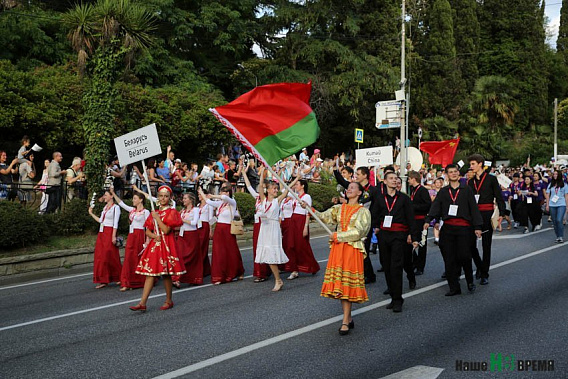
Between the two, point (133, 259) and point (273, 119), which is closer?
point (273, 119)

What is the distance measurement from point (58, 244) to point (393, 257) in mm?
8404

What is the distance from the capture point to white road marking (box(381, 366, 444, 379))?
546 cm

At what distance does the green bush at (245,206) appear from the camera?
1872cm

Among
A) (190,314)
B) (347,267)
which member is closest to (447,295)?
(347,267)

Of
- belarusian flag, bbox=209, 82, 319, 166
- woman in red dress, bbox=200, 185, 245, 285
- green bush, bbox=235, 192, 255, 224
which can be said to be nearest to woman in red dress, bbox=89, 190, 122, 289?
woman in red dress, bbox=200, 185, 245, 285

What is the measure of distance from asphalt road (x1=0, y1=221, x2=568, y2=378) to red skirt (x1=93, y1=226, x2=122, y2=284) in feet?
0.77

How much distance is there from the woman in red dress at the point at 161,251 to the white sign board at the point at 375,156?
29.2ft

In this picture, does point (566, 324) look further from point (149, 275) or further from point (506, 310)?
point (149, 275)

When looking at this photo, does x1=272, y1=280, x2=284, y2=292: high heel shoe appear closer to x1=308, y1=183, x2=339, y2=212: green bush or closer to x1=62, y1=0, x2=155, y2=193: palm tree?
x1=62, y1=0, x2=155, y2=193: palm tree

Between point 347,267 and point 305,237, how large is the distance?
4338mm

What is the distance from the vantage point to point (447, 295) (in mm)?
9156

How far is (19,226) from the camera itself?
12.6 meters

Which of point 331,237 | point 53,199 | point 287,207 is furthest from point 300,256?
point 53,199

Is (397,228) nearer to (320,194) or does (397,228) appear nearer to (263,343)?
(263,343)
